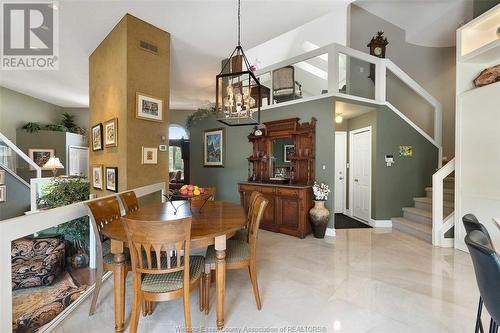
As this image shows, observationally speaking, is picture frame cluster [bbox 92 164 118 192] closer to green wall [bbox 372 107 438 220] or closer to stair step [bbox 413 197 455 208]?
green wall [bbox 372 107 438 220]

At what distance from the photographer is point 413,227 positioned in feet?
14.2

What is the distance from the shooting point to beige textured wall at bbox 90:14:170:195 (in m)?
3.62

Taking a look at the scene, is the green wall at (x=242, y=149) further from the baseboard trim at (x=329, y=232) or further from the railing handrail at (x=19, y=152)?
the railing handrail at (x=19, y=152)

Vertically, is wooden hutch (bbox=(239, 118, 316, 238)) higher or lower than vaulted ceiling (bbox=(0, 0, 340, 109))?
lower

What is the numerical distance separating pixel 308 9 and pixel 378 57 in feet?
6.95

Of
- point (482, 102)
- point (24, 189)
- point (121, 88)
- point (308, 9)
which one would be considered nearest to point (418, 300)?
point (482, 102)

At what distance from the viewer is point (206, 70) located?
6020 mm

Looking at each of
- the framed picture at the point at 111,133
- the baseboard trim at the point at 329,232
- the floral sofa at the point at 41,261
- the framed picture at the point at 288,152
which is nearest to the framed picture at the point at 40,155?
the framed picture at the point at 111,133

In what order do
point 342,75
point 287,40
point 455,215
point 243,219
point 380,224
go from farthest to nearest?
point 287,40
point 380,224
point 342,75
point 455,215
point 243,219

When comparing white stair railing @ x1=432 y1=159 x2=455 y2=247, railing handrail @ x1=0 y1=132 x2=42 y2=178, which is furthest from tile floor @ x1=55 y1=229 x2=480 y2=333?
railing handrail @ x1=0 y1=132 x2=42 y2=178

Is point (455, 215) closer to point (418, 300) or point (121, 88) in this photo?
point (418, 300)

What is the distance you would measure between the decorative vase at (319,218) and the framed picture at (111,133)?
11.3 ft

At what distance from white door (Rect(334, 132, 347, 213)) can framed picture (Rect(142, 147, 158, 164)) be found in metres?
4.34

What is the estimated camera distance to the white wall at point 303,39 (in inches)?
223
